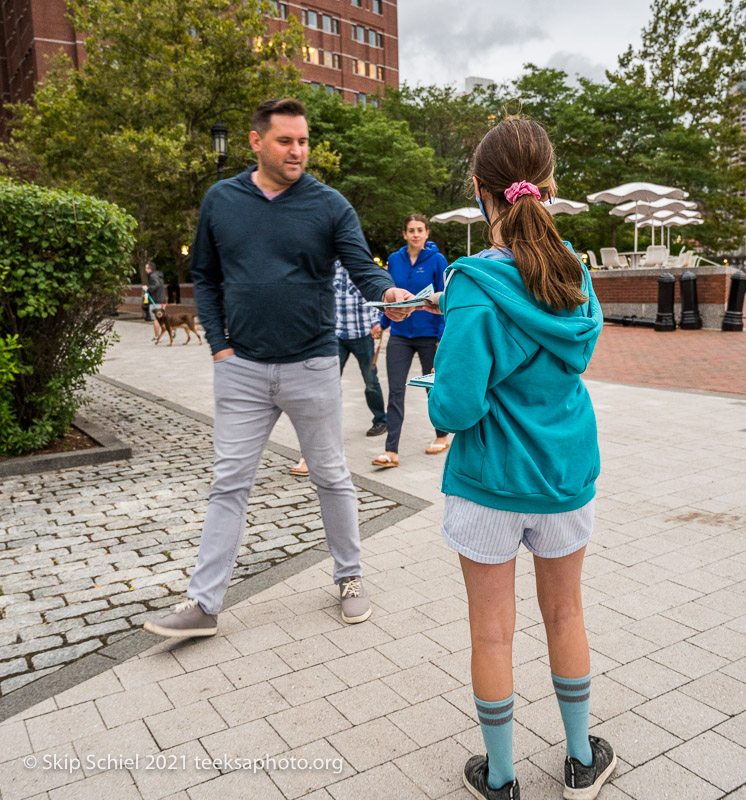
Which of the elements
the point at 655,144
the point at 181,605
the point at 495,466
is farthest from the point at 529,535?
the point at 655,144

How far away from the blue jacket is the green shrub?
8.28 ft

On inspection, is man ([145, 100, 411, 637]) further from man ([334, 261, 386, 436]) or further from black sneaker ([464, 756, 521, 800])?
man ([334, 261, 386, 436])

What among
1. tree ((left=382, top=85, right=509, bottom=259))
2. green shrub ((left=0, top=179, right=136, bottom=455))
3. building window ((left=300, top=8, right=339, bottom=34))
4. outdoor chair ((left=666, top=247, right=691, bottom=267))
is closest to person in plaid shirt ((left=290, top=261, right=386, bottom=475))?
green shrub ((left=0, top=179, right=136, bottom=455))

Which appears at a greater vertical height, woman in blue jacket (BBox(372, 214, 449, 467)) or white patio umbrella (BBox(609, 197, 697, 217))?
white patio umbrella (BBox(609, 197, 697, 217))

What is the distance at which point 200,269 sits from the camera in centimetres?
330

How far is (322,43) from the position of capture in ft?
213

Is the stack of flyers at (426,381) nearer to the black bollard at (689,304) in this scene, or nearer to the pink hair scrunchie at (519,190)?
the pink hair scrunchie at (519,190)

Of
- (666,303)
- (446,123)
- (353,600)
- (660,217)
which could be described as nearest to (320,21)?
(446,123)

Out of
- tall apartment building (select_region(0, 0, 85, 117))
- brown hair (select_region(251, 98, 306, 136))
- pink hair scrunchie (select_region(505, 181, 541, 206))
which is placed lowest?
pink hair scrunchie (select_region(505, 181, 541, 206))

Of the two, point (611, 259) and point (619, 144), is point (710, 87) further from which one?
point (611, 259)

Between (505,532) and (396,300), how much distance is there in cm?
125

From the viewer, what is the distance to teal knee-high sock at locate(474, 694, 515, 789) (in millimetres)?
2049

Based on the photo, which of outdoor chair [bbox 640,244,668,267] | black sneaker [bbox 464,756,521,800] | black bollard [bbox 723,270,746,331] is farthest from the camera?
outdoor chair [bbox 640,244,668,267]

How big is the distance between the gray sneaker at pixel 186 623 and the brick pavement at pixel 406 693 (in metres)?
0.08
